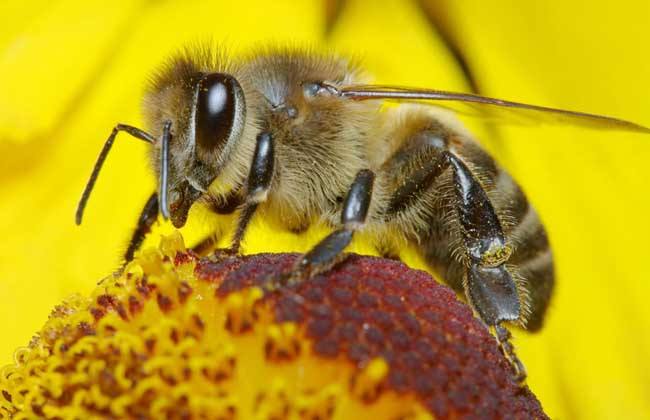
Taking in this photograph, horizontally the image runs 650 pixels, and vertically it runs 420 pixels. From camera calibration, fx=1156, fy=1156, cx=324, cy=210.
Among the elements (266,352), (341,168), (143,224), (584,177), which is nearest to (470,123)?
(584,177)

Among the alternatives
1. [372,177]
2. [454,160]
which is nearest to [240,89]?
[372,177]

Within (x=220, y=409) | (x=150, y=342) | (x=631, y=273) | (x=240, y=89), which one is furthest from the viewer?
(x=631, y=273)

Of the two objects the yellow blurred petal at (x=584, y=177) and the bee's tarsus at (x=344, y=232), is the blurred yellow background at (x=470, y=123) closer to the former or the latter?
the yellow blurred petal at (x=584, y=177)

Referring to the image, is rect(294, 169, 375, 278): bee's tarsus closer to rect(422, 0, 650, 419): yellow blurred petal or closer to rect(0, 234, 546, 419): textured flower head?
rect(0, 234, 546, 419): textured flower head

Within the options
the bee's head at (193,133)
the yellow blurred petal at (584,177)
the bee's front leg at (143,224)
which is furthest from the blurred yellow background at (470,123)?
the bee's head at (193,133)

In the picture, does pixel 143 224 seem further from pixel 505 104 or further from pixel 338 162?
pixel 505 104

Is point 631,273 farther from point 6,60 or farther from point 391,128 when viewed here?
point 6,60

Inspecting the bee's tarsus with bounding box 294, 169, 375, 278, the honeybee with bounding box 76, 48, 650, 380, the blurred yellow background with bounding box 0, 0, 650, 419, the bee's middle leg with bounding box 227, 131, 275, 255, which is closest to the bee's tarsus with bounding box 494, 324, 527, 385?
the honeybee with bounding box 76, 48, 650, 380
